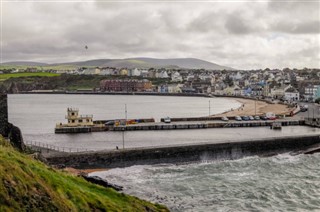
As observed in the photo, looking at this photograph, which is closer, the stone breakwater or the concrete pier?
the stone breakwater

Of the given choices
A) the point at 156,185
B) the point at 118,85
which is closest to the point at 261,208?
the point at 156,185

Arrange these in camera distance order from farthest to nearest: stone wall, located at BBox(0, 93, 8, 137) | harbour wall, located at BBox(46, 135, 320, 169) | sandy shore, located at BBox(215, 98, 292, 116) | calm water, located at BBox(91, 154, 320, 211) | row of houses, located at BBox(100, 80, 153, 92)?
row of houses, located at BBox(100, 80, 153, 92)
sandy shore, located at BBox(215, 98, 292, 116)
harbour wall, located at BBox(46, 135, 320, 169)
stone wall, located at BBox(0, 93, 8, 137)
calm water, located at BBox(91, 154, 320, 211)

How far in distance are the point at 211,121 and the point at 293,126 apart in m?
12.4

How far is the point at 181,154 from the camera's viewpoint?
3875 cm

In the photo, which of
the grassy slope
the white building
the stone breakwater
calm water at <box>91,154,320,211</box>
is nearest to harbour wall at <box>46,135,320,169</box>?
calm water at <box>91,154,320,211</box>

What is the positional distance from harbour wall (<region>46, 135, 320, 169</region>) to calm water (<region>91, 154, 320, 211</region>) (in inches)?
55.2

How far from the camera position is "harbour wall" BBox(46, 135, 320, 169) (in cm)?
3516

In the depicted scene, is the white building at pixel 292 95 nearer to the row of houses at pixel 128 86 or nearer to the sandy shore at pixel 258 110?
the sandy shore at pixel 258 110

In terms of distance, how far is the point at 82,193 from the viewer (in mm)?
18609

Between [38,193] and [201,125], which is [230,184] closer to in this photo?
[38,193]

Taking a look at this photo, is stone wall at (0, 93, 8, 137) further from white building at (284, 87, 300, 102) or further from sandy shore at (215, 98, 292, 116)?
white building at (284, 87, 300, 102)

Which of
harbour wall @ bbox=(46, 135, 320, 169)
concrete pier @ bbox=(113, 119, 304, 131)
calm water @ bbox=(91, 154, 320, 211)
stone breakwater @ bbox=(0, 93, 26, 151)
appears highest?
stone breakwater @ bbox=(0, 93, 26, 151)

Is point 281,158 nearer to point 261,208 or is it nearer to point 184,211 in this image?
point 261,208

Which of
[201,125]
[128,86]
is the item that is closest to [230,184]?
[201,125]
